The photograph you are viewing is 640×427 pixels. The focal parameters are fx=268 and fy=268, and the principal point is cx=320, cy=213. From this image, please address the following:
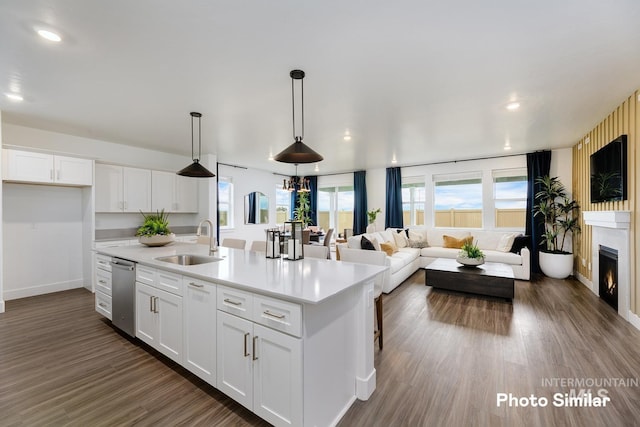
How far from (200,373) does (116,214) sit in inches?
177

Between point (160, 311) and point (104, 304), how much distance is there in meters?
1.44

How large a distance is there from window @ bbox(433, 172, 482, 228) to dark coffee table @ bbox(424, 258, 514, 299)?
2299 millimetres

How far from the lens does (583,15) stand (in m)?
1.79

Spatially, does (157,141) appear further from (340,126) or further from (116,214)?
(340,126)

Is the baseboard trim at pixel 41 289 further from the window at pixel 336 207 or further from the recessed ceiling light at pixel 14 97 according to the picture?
the window at pixel 336 207

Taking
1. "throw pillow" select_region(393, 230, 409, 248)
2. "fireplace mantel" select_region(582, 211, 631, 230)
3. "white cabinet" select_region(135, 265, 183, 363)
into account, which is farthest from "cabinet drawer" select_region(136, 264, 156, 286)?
"fireplace mantel" select_region(582, 211, 631, 230)

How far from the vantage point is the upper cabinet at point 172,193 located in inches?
213

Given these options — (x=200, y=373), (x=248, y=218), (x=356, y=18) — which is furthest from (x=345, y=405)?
(x=248, y=218)

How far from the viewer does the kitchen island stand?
150 centimetres

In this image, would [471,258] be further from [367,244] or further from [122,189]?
[122,189]

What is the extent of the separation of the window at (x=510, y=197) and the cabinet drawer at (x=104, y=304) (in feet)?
24.8

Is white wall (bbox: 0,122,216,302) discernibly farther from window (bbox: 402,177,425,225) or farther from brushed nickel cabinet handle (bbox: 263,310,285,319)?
window (bbox: 402,177,425,225)

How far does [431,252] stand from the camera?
240 inches

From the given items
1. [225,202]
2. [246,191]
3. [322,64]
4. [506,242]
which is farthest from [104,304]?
[506,242]
